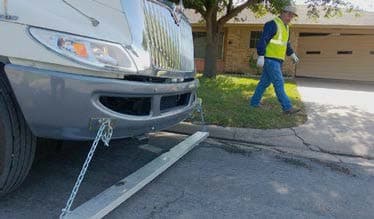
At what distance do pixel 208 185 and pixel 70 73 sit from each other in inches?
70.9

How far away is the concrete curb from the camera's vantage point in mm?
5188

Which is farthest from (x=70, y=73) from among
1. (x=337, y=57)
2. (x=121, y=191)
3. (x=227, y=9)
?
(x=337, y=57)

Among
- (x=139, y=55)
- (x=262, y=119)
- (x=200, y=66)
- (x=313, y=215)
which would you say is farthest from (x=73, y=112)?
(x=200, y=66)

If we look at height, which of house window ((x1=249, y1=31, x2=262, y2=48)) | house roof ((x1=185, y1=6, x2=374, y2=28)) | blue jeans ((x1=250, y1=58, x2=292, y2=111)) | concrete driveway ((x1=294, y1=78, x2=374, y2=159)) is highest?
house roof ((x1=185, y1=6, x2=374, y2=28))

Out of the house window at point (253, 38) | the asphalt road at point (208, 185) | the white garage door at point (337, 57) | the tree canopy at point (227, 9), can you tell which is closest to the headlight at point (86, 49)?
the asphalt road at point (208, 185)

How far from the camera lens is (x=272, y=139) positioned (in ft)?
18.7

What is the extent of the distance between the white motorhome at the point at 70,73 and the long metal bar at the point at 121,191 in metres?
0.45

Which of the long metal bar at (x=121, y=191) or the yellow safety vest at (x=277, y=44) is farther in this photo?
the yellow safety vest at (x=277, y=44)

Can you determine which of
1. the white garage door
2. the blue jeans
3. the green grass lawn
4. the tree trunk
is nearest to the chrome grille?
the green grass lawn

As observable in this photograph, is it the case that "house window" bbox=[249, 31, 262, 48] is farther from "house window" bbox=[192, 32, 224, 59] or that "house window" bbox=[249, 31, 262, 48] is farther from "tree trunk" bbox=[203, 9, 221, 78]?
"tree trunk" bbox=[203, 9, 221, 78]

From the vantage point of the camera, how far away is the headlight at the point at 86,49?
8.74ft

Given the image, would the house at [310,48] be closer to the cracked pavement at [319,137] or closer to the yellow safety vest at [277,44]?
the yellow safety vest at [277,44]

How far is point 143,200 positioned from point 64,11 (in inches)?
66.1

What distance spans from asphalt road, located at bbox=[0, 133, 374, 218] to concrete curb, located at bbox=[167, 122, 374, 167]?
1.03 feet
